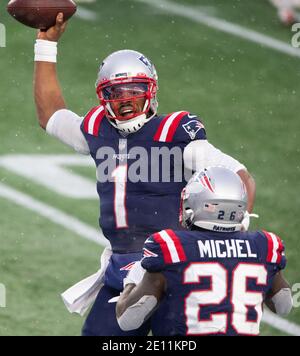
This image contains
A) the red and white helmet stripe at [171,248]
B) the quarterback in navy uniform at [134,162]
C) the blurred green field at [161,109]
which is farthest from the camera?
the blurred green field at [161,109]

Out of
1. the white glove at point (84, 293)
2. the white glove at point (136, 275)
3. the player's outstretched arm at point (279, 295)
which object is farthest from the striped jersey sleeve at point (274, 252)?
the white glove at point (84, 293)

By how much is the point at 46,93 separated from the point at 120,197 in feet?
2.83

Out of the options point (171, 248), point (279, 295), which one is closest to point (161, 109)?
point (279, 295)

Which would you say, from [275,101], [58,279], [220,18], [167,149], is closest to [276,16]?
[220,18]

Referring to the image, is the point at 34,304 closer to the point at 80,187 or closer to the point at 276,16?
the point at 80,187

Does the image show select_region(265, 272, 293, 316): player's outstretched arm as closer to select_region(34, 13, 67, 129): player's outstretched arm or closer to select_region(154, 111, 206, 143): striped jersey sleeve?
select_region(154, 111, 206, 143): striped jersey sleeve

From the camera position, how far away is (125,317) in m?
6.42

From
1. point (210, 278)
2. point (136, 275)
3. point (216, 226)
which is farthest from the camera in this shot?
point (136, 275)

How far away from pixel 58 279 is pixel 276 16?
5.62 meters

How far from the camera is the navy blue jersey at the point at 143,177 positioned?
717cm

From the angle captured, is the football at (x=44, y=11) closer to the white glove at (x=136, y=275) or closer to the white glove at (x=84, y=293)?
the white glove at (x=84, y=293)

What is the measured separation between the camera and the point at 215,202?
20.4ft

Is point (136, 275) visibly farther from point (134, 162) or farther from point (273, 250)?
point (134, 162)

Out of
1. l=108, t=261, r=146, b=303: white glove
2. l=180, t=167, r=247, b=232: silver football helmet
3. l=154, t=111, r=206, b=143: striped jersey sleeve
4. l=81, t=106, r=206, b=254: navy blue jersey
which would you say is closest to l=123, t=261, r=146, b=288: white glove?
l=108, t=261, r=146, b=303: white glove
